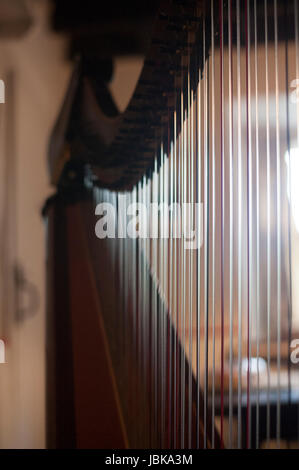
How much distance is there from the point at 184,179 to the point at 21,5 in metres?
0.43

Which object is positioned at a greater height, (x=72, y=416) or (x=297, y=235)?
(x=297, y=235)

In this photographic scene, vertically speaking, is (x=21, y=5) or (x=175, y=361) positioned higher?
(x=21, y=5)

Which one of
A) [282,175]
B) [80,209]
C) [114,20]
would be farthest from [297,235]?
[114,20]

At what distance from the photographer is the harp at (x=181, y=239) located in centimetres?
60

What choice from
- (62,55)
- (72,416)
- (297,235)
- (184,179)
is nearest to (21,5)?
(62,55)

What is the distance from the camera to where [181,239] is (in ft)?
2.41

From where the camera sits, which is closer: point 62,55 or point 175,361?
point 175,361

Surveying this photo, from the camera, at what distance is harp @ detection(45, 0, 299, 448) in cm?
60

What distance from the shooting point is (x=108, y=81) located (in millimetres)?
850

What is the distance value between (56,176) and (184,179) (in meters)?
0.28
